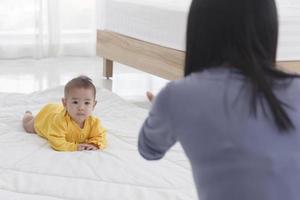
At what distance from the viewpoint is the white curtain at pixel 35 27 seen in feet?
12.2

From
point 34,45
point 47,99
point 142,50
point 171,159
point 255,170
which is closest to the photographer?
point 255,170

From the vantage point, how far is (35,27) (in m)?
3.76

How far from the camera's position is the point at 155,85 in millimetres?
3104

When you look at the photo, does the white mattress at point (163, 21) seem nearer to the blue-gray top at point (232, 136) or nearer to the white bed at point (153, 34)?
the white bed at point (153, 34)

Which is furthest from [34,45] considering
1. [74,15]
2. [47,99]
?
[47,99]

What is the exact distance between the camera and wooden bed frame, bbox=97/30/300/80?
2.44 metres

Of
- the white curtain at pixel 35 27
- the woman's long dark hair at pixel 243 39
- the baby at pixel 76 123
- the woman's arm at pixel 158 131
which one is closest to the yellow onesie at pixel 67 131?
the baby at pixel 76 123

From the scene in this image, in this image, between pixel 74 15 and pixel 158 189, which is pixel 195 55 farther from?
pixel 74 15

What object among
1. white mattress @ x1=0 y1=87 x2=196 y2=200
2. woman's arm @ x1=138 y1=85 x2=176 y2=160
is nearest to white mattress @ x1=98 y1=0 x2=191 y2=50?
white mattress @ x1=0 y1=87 x2=196 y2=200

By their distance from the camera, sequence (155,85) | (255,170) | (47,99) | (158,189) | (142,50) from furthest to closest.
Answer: (155,85) → (142,50) → (47,99) → (158,189) → (255,170)

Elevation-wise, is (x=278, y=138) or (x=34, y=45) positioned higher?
(x=278, y=138)

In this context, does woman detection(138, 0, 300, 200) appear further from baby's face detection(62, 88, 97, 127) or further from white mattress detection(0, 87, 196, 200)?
baby's face detection(62, 88, 97, 127)

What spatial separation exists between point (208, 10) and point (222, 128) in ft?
0.53

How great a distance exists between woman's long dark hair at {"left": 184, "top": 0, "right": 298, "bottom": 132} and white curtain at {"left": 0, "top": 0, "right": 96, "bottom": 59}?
3037 millimetres
